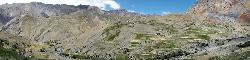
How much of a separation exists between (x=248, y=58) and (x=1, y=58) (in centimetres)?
6116

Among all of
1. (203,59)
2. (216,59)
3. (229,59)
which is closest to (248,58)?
(229,59)

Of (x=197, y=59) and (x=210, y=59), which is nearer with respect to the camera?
(x=210, y=59)

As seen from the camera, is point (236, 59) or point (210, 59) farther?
point (210, 59)

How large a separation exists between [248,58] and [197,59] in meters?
64.0

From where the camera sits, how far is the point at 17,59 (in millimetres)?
110500

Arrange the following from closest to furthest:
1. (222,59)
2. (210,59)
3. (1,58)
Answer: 1. (1,58)
2. (222,59)
3. (210,59)

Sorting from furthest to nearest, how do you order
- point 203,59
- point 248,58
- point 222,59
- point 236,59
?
1. point 203,59
2. point 222,59
3. point 236,59
4. point 248,58

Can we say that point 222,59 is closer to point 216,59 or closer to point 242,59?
point 216,59

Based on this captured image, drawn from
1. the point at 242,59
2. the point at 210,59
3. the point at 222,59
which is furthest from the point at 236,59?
the point at 210,59

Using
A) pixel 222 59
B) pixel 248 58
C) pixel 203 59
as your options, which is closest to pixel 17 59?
pixel 248 58

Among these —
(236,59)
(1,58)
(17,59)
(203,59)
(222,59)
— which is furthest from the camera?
(203,59)

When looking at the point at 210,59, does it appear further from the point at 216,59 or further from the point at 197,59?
the point at 197,59

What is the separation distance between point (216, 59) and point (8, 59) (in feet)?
252

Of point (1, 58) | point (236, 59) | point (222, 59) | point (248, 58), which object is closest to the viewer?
point (1, 58)
